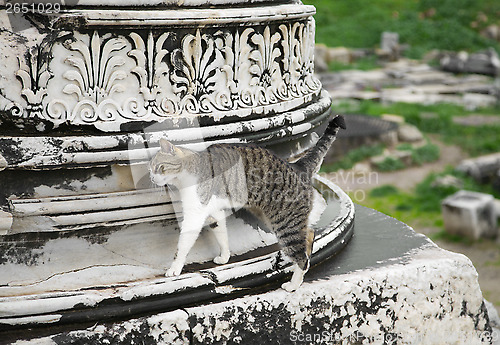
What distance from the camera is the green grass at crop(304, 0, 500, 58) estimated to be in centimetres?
1797

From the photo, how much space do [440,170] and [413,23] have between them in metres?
12.2

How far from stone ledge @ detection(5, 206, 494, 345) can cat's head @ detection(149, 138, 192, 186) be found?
470mm

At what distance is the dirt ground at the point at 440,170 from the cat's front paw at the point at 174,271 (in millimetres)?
3561

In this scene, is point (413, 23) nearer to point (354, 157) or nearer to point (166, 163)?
point (354, 157)

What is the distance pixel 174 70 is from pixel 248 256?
76 centimetres

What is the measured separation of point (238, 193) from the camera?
7.47 ft

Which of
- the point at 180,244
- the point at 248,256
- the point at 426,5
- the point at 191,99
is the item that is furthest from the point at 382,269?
the point at 426,5

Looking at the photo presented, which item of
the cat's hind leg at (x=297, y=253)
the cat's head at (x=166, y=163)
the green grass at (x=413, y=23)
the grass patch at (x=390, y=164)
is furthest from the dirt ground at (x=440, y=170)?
the green grass at (x=413, y=23)

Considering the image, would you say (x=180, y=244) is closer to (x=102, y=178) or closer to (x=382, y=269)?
(x=102, y=178)

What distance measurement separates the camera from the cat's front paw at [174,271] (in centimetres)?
219

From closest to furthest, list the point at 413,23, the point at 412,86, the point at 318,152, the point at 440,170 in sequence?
the point at 318,152 < the point at 440,170 < the point at 412,86 < the point at 413,23

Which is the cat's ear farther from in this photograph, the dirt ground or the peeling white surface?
the dirt ground

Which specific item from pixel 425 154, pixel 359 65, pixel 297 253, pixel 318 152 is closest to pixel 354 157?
pixel 425 154

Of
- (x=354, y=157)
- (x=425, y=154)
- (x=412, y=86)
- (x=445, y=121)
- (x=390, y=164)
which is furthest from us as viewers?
(x=412, y=86)
